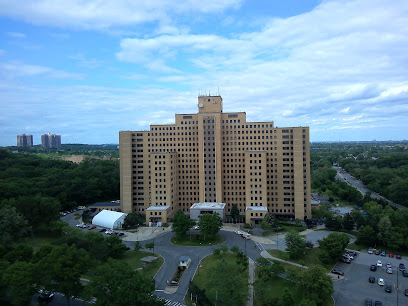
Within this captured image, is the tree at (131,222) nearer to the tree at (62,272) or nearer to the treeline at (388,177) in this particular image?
the tree at (62,272)

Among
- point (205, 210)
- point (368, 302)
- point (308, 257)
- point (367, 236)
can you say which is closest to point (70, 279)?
point (368, 302)

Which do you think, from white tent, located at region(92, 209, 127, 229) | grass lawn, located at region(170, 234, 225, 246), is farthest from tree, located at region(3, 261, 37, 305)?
white tent, located at region(92, 209, 127, 229)

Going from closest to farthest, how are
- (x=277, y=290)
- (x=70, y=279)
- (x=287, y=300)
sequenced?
(x=70, y=279), (x=287, y=300), (x=277, y=290)

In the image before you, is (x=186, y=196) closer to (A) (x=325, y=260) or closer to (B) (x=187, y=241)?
(B) (x=187, y=241)

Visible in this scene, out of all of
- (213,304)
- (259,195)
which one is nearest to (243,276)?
(213,304)

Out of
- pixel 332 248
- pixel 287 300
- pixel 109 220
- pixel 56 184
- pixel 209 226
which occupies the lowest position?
pixel 287 300

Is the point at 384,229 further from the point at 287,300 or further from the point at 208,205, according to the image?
the point at 208,205

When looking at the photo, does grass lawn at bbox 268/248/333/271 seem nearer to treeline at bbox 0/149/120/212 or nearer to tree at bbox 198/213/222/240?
tree at bbox 198/213/222/240
